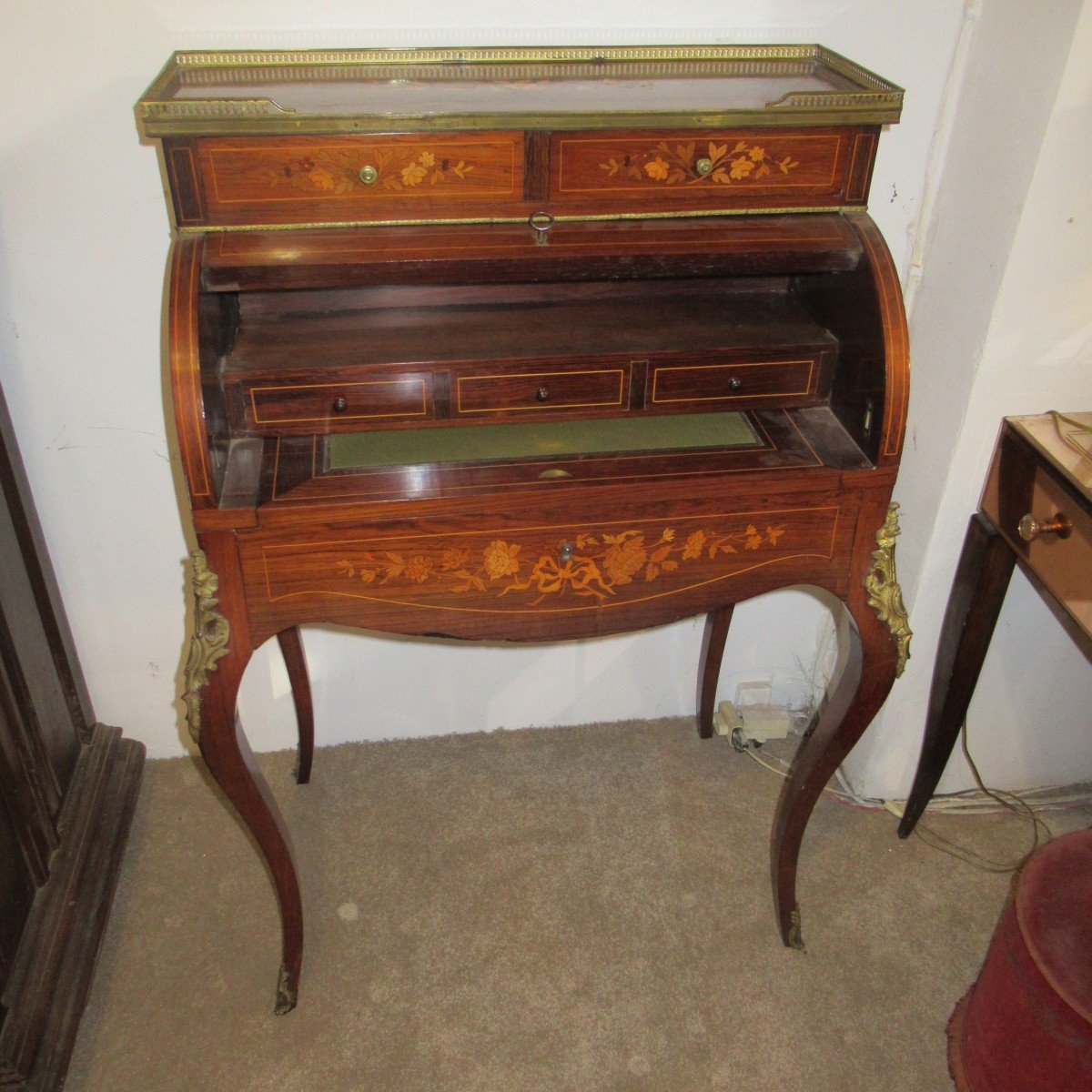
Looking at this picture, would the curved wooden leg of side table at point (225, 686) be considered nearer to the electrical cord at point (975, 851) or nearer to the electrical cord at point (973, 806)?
the electrical cord at point (973, 806)

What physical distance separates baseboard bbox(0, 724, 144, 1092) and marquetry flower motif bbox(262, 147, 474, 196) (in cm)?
120

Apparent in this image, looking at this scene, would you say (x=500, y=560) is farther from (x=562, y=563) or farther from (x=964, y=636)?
(x=964, y=636)

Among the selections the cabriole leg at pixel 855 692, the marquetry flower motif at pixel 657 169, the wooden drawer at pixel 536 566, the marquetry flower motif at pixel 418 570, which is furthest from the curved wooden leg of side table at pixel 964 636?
the marquetry flower motif at pixel 418 570

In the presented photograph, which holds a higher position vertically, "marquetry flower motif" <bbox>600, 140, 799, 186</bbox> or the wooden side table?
"marquetry flower motif" <bbox>600, 140, 799, 186</bbox>

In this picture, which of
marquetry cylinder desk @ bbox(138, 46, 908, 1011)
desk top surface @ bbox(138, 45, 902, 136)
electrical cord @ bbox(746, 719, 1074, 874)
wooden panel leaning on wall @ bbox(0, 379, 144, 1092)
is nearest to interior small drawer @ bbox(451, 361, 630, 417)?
marquetry cylinder desk @ bbox(138, 46, 908, 1011)

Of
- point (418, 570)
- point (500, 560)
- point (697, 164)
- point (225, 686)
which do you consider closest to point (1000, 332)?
point (697, 164)

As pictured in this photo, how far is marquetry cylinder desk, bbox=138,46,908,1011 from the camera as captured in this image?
121 centimetres

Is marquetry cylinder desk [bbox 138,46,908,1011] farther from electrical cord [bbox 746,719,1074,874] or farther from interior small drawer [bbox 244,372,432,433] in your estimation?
electrical cord [bbox 746,719,1074,874]

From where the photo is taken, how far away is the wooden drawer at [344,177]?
1.19 m

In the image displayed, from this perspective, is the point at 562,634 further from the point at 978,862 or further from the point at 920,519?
the point at 978,862

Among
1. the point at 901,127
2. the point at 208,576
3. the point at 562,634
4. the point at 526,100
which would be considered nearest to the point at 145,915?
the point at 208,576

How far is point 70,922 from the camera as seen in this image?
1.67 metres

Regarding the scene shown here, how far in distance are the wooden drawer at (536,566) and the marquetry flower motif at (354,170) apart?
1.35 ft

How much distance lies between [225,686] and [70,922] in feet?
2.14
